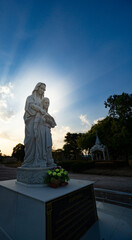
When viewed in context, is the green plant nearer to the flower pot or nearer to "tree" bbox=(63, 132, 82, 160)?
the flower pot

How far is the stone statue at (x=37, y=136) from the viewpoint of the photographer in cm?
372

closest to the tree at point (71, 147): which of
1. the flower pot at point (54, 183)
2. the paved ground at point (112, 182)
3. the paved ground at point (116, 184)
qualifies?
the paved ground at point (112, 182)

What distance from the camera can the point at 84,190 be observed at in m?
3.07

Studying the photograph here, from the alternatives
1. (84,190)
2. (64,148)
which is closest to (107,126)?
(84,190)

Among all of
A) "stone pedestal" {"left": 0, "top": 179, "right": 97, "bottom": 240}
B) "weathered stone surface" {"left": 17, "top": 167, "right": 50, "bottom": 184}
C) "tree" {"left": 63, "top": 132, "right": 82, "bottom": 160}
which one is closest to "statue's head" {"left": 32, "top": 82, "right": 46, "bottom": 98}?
"weathered stone surface" {"left": 17, "top": 167, "right": 50, "bottom": 184}

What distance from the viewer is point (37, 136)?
3775 millimetres

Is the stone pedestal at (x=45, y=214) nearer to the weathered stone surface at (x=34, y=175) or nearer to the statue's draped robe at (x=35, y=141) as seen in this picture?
the weathered stone surface at (x=34, y=175)

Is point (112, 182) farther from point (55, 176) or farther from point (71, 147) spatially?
point (71, 147)

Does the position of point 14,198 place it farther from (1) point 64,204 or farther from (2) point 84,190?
(2) point 84,190

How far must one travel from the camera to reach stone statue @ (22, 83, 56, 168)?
3.72 meters

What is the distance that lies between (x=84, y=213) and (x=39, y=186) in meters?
1.37

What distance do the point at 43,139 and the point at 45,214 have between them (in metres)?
2.19

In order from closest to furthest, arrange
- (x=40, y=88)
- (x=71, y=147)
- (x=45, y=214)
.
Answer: (x=45, y=214) < (x=40, y=88) < (x=71, y=147)

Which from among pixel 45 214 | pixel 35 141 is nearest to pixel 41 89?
pixel 35 141
